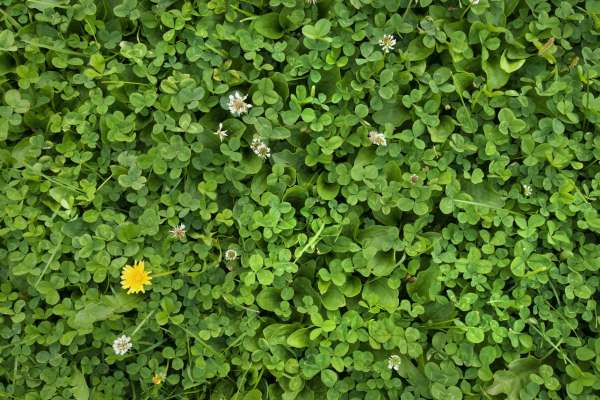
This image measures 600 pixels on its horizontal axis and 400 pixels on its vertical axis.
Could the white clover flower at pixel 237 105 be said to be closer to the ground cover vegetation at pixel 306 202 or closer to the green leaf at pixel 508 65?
the ground cover vegetation at pixel 306 202

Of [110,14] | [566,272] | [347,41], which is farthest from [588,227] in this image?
[110,14]

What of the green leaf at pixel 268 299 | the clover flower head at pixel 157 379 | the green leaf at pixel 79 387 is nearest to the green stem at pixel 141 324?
the clover flower head at pixel 157 379

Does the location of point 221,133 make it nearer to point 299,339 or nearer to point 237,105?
point 237,105

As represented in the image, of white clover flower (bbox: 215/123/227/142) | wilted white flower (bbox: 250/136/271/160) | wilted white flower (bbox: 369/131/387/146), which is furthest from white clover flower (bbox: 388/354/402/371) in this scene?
white clover flower (bbox: 215/123/227/142)

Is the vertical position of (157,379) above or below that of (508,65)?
below

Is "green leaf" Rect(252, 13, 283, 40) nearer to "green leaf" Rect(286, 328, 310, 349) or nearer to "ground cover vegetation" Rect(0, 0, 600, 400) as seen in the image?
"ground cover vegetation" Rect(0, 0, 600, 400)

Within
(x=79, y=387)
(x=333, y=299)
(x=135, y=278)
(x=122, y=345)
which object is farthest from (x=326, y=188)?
(x=79, y=387)
